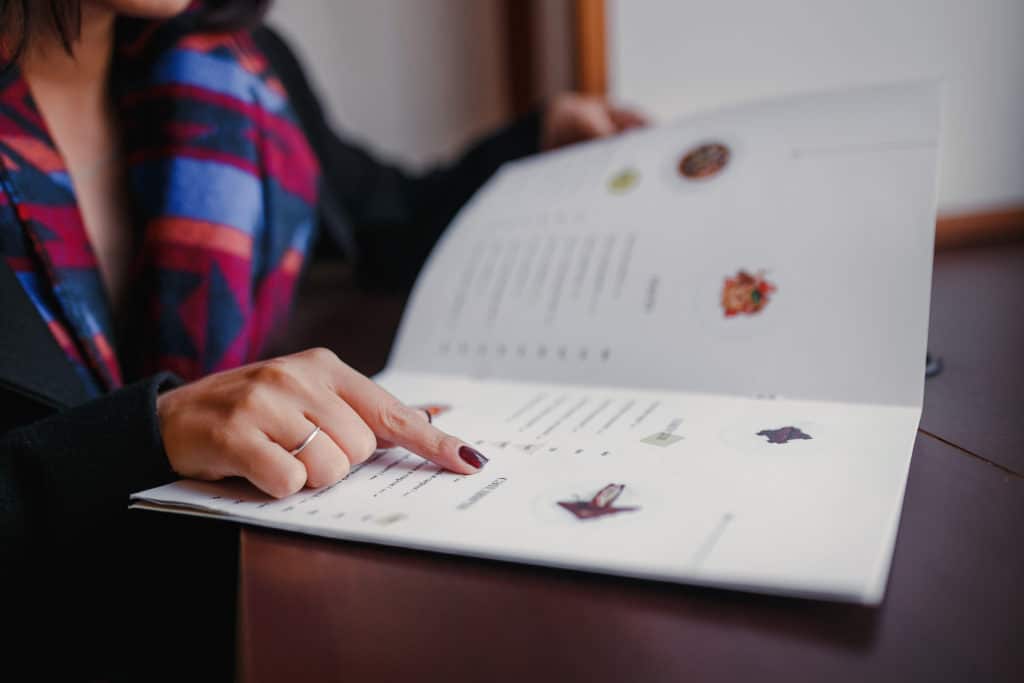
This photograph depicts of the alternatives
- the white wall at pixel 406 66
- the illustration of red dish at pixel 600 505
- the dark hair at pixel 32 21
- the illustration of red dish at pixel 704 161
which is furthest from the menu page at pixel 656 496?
the white wall at pixel 406 66

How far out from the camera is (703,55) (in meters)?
0.75

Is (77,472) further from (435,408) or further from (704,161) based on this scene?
(704,161)

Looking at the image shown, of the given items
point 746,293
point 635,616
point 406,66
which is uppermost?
point 406,66

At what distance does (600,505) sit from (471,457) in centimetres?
7

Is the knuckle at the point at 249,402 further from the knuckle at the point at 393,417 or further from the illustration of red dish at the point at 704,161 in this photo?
the illustration of red dish at the point at 704,161

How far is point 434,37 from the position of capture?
112cm

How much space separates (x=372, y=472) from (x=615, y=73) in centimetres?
61

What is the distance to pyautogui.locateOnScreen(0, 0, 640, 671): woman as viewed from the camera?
34 cm

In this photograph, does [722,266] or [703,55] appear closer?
[722,266]

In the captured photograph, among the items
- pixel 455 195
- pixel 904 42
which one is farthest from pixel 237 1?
pixel 904 42

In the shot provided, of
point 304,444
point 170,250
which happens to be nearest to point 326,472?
point 304,444

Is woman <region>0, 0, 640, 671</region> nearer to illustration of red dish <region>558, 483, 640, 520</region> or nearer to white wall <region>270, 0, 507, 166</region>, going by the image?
illustration of red dish <region>558, 483, 640, 520</region>

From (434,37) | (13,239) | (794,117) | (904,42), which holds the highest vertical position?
(434,37)

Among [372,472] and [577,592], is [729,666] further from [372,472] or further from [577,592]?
[372,472]
